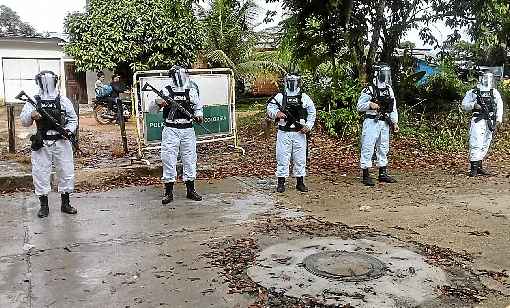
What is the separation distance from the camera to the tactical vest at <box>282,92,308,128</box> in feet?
25.2

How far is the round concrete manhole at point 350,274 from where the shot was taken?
4.30 metres

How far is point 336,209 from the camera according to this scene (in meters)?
7.05

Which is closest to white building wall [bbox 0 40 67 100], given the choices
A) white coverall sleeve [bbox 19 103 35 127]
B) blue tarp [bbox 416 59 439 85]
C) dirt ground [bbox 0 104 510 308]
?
dirt ground [bbox 0 104 510 308]

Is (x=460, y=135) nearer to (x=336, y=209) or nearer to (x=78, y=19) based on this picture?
(x=336, y=209)

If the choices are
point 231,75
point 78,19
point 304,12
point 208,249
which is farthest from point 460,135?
point 78,19

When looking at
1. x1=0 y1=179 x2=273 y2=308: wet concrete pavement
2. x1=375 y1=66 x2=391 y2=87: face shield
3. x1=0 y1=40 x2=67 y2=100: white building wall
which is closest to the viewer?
x1=0 y1=179 x2=273 y2=308: wet concrete pavement

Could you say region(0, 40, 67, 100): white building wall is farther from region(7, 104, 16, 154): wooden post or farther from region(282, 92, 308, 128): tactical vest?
region(282, 92, 308, 128): tactical vest

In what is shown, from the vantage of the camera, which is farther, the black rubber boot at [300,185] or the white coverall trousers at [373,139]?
the white coverall trousers at [373,139]

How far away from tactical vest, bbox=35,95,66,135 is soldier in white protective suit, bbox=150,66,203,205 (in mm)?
1232

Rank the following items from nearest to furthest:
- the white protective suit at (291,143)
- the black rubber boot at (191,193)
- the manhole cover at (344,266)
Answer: the manhole cover at (344,266)
the black rubber boot at (191,193)
the white protective suit at (291,143)

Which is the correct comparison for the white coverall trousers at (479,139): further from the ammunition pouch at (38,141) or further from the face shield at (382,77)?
the ammunition pouch at (38,141)

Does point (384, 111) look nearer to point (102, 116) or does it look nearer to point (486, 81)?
point (486, 81)

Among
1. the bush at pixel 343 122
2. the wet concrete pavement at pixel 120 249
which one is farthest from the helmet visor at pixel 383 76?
the bush at pixel 343 122

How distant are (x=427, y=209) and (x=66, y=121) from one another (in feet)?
15.2
